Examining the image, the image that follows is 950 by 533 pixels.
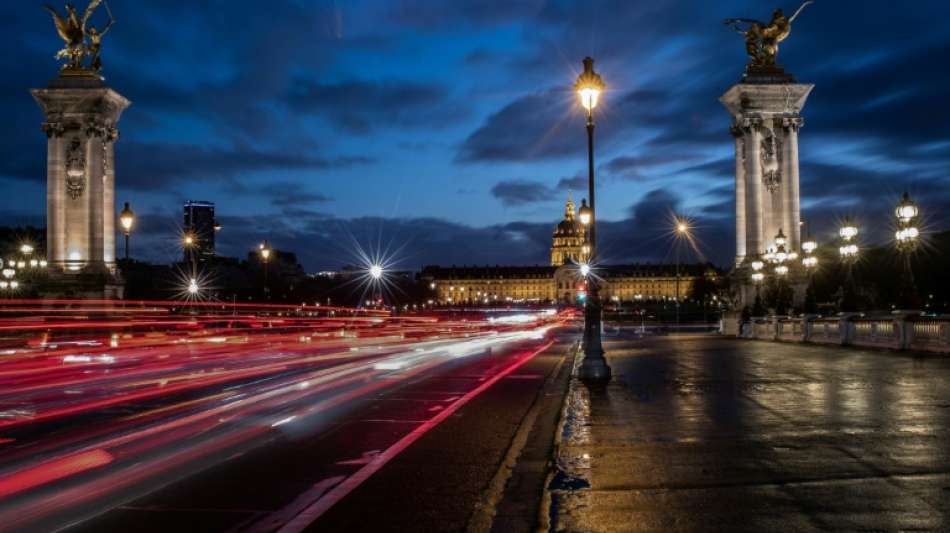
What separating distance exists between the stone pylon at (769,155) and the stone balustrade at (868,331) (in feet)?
42.9

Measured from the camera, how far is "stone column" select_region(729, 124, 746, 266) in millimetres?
64125

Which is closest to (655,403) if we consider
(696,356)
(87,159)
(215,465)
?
(215,465)

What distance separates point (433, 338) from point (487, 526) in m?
49.1

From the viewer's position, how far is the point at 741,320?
185 ft

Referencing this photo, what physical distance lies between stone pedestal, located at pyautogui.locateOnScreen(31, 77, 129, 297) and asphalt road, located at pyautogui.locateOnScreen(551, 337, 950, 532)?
49280 mm

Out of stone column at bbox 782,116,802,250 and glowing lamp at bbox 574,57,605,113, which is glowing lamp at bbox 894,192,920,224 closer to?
glowing lamp at bbox 574,57,605,113

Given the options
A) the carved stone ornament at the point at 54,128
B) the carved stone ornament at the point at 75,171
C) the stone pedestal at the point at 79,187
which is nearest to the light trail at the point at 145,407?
the stone pedestal at the point at 79,187

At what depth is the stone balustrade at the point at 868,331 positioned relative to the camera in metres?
28.6

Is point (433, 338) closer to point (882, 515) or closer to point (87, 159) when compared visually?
point (87, 159)

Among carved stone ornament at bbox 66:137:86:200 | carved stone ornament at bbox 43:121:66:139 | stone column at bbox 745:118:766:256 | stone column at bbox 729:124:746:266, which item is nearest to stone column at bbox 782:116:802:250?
stone column at bbox 745:118:766:256

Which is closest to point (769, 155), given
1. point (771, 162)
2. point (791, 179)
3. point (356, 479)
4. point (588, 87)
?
point (771, 162)

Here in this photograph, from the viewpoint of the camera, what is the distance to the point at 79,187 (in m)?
62.6

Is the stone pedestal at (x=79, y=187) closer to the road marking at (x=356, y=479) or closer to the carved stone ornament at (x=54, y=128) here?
the carved stone ornament at (x=54, y=128)

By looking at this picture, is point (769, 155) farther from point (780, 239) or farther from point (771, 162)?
point (780, 239)
